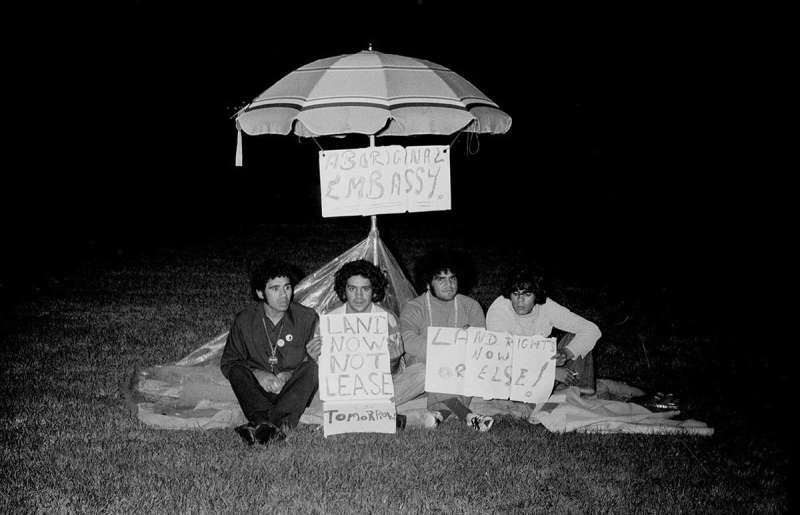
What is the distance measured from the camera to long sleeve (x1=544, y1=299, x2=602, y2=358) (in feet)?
19.3

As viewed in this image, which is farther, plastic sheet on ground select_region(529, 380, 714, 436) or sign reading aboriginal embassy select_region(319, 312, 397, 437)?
plastic sheet on ground select_region(529, 380, 714, 436)

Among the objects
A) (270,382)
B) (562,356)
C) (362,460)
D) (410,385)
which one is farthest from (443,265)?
(362,460)

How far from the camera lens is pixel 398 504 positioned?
14.2ft

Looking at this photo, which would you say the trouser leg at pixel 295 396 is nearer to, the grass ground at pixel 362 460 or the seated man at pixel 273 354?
the seated man at pixel 273 354

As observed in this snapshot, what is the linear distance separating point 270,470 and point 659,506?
7.52ft

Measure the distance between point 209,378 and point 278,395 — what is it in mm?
806

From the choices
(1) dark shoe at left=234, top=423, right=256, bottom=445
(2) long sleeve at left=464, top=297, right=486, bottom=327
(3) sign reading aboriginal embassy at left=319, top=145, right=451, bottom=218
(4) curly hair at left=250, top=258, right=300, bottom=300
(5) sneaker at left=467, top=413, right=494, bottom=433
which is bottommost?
(5) sneaker at left=467, top=413, right=494, bottom=433

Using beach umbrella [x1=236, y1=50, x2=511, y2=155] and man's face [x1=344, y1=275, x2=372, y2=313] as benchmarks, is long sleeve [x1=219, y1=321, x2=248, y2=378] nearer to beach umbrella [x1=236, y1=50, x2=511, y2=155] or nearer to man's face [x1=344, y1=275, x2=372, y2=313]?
man's face [x1=344, y1=275, x2=372, y2=313]

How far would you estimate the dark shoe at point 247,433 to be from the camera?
5.04 m

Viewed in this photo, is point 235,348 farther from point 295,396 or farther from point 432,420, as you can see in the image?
point 432,420

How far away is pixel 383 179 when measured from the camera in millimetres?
5828

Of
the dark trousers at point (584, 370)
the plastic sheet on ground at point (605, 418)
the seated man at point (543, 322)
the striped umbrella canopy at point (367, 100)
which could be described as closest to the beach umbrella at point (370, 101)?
the striped umbrella canopy at point (367, 100)

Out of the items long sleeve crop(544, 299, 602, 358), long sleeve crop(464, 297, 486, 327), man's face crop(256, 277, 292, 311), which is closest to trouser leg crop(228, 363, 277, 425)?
man's face crop(256, 277, 292, 311)

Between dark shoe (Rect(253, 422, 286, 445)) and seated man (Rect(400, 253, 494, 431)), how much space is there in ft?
3.63
